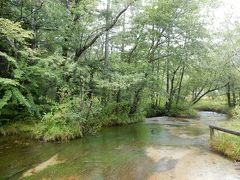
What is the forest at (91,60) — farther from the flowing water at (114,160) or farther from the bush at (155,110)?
the flowing water at (114,160)

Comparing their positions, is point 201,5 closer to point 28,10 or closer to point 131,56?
point 131,56

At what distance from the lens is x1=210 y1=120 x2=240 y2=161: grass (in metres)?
9.27

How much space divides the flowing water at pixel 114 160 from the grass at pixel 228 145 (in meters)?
0.33

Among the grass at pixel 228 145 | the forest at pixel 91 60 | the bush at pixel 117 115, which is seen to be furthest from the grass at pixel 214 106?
the grass at pixel 228 145

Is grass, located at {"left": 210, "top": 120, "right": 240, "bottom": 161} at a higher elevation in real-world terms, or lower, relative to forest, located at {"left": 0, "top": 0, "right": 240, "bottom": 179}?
lower

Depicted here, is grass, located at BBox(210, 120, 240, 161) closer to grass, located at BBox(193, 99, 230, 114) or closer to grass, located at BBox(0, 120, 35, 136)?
grass, located at BBox(0, 120, 35, 136)

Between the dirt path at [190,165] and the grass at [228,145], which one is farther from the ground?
the grass at [228,145]

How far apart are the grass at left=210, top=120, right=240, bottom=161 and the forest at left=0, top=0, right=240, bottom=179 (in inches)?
1.4

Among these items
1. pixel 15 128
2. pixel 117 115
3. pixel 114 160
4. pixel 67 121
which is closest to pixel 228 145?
pixel 114 160

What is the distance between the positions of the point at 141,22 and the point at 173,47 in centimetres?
347

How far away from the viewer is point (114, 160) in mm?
9398

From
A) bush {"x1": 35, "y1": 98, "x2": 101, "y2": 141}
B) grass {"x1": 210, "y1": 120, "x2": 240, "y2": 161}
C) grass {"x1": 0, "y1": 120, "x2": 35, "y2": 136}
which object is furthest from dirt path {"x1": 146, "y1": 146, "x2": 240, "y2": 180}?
grass {"x1": 0, "y1": 120, "x2": 35, "y2": 136}

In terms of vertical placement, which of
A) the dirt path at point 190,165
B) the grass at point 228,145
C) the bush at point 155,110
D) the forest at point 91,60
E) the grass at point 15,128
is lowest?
the dirt path at point 190,165

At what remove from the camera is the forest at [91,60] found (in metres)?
12.7
